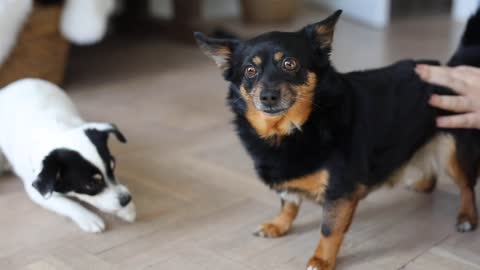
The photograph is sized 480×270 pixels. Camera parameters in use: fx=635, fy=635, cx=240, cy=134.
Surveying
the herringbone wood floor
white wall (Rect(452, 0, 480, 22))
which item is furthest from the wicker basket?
white wall (Rect(452, 0, 480, 22))

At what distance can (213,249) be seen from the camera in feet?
5.00

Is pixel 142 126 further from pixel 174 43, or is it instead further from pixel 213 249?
pixel 174 43

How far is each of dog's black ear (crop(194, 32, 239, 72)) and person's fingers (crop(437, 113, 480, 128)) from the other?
0.53 meters

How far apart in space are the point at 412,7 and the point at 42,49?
245cm

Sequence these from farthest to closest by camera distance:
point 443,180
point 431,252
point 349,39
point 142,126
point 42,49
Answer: point 349,39, point 42,49, point 142,126, point 443,180, point 431,252

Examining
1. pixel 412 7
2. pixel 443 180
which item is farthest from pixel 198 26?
pixel 443 180

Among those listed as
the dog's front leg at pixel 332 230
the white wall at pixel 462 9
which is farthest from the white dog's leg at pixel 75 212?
the white wall at pixel 462 9

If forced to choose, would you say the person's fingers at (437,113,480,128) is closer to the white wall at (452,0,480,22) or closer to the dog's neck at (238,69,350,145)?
the dog's neck at (238,69,350,145)

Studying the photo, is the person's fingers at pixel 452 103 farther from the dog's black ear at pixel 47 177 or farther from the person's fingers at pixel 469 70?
the dog's black ear at pixel 47 177

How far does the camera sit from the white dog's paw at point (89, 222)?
5.29ft

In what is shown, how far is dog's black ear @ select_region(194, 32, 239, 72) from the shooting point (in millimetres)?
1404

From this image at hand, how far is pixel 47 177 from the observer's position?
4.97 feet

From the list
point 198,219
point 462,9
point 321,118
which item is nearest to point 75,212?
point 198,219

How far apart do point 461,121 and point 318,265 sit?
489 mm
